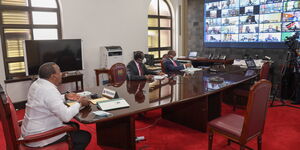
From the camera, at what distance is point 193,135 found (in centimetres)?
310

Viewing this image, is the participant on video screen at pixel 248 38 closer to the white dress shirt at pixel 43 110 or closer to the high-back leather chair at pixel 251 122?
the high-back leather chair at pixel 251 122

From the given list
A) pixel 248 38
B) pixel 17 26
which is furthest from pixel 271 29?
pixel 17 26

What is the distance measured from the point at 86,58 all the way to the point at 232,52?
374cm

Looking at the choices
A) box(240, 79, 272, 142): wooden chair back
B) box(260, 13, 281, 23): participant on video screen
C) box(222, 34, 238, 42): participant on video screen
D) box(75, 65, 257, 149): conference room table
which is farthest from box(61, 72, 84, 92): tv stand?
box(260, 13, 281, 23): participant on video screen

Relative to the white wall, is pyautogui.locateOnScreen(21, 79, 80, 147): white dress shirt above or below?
below

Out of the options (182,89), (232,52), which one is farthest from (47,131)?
(232,52)

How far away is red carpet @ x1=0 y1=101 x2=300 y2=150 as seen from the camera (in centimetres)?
279

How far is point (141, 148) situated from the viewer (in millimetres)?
2750

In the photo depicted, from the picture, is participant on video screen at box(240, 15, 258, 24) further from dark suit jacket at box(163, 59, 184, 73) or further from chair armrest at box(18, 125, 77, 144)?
chair armrest at box(18, 125, 77, 144)

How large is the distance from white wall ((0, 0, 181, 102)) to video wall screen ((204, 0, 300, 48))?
74.4 inches

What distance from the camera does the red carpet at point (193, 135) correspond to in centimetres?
279

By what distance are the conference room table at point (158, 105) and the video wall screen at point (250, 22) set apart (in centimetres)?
202

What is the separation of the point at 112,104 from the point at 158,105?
1.46ft

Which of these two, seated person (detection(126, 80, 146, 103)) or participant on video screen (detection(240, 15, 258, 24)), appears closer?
seated person (detection(126, 80, 146, 103))
